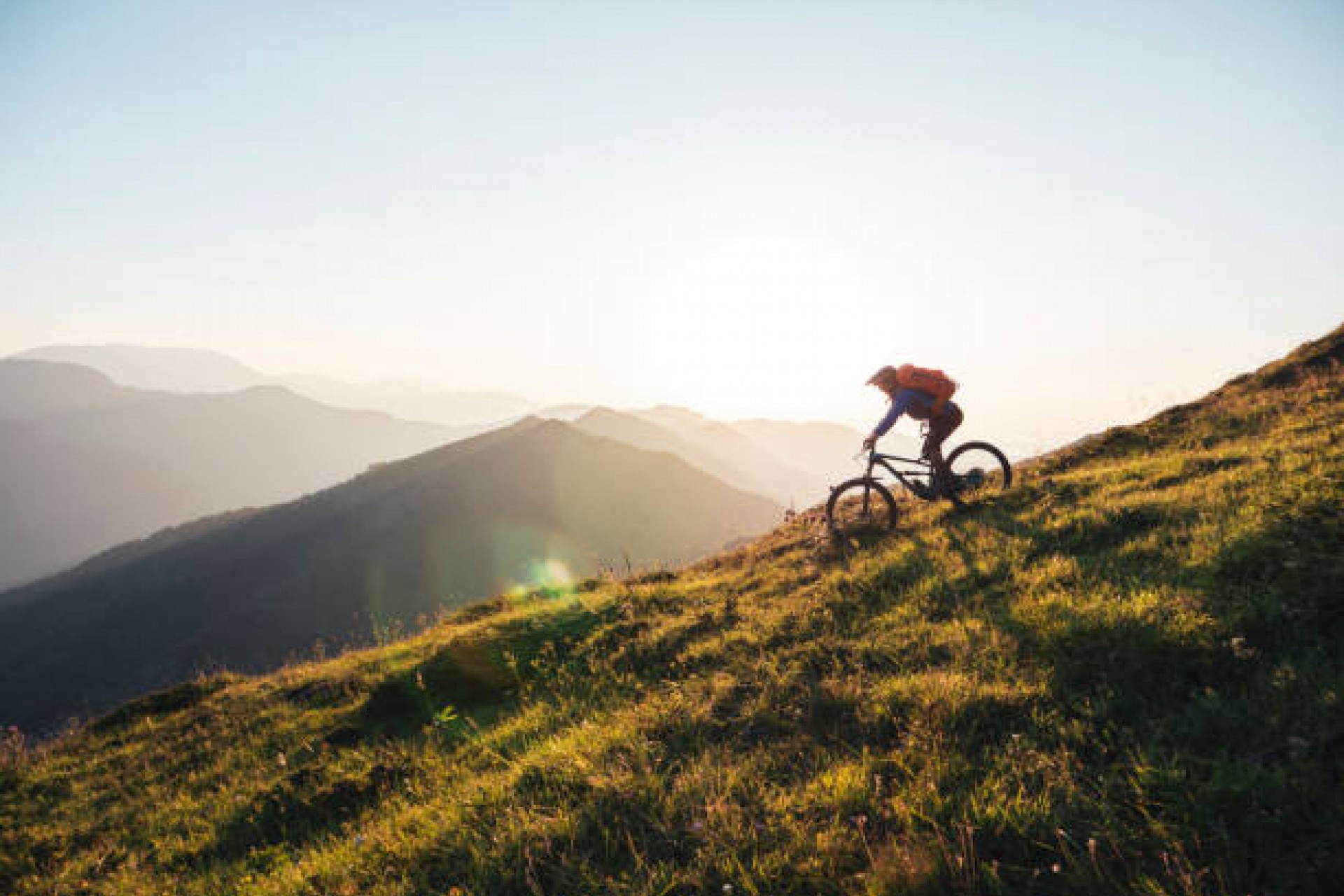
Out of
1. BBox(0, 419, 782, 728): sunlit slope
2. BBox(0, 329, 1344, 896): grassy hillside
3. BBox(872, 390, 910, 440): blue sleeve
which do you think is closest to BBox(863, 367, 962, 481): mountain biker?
BBox(872, 390, 910, 440): blue sleeve

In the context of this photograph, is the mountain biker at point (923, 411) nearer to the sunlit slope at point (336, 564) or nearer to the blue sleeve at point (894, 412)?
the blue sleeve at point (894, 412)

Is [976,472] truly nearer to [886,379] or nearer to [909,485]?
[909,485]

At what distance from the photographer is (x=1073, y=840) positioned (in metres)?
2.59

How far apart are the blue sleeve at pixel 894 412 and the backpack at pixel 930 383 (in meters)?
0.19

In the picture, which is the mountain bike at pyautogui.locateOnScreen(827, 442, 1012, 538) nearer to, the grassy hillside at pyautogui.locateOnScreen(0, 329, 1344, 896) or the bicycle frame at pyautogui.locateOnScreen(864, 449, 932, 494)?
the bicycle frame at pyautogui.locateOnScreen(864, 449, 932, 494)

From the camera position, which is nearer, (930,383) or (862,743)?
(862,743)

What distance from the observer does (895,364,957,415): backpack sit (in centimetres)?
958

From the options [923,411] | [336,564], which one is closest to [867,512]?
[923,411]

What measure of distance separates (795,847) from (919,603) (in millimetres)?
3655

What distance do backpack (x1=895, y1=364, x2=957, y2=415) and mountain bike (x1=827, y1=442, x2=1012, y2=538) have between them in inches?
43.0

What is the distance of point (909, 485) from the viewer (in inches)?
399

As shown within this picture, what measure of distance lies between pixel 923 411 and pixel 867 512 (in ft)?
6.75

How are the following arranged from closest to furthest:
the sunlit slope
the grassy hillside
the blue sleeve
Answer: the grassy hillside → the blue sleeve → the sunlit slope

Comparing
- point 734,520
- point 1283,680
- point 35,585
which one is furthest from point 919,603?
point 35,585
